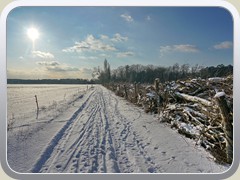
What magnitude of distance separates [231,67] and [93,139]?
10.6ft

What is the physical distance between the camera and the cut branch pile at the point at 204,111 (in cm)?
436

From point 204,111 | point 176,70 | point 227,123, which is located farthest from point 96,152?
point 204,111

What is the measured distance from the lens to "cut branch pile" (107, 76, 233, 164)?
4355 millimetres

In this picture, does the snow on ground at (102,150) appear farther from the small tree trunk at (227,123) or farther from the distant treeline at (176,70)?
the distant treeline at (176,70)

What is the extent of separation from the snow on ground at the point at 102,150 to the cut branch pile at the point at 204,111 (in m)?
0.23

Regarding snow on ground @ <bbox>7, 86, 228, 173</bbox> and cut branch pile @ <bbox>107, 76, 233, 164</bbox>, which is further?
cut branch pile @ <bbox>107, 76, 233, 164</bbox>

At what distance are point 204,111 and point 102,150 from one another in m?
2.39

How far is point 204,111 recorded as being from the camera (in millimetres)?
5773

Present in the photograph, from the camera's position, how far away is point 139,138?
5.97m

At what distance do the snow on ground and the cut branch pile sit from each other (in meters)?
0.23

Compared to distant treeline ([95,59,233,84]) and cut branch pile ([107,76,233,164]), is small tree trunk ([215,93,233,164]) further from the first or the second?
distant treeline ([95,59,233,84])

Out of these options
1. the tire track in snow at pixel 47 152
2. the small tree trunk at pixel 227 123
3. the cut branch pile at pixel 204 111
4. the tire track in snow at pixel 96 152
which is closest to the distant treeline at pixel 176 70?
the cut branch pile at pixel 204 111

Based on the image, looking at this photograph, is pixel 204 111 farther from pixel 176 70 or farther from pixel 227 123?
pixel 176 70

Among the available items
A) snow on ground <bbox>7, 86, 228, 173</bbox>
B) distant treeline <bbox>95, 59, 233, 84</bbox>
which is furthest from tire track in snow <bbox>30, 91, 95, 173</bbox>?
distant treeline <bbox>95, 59, 233, 84</bbox>
